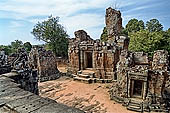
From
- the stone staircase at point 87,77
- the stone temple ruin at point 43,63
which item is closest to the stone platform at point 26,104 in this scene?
the stone staircase at point 87,77

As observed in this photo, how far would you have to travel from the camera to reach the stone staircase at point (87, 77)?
53.0 feet

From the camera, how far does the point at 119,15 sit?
24594mm

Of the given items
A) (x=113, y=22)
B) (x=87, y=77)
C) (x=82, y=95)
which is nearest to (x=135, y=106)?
(x=82, y=95)

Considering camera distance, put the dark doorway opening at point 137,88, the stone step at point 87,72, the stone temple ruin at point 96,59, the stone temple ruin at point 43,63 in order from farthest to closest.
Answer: the stone temple ruin at point 43,63 → the stone step at point 87,72 → the stone temple ruin at point 96,59 → the dark doorway opening at point 137,88

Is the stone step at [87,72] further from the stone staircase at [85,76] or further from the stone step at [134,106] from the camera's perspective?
the stone step at [134,106]

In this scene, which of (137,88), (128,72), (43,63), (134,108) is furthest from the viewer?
(43,63)

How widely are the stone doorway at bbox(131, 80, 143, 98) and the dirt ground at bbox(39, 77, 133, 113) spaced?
150 cm

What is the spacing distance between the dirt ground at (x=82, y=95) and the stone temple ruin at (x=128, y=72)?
843 millimetres

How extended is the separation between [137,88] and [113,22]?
603 inches

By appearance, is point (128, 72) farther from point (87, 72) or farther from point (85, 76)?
point (87, 72)

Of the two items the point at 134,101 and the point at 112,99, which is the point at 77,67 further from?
the point at 134,101

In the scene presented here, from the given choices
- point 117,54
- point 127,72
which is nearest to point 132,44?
point 117,54

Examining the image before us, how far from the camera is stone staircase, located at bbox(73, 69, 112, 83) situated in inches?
636

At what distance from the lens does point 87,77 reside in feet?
55.3
